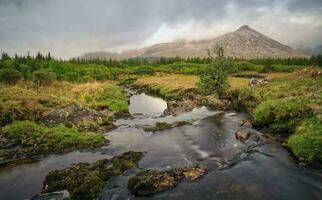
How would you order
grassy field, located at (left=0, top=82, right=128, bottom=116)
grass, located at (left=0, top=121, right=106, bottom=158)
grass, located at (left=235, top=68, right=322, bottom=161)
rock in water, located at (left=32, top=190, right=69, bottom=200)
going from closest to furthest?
1. rock in water, located at (left=32, top=190, right=69, bottom=200)
2. grass, located at (left=235, top=68, right=322, bottom=161)
3. grass, located at (left=0, top=121, right=106, bottom=158)
4. grassy field, located at (left=0, top=82, right=128, bottom=116)

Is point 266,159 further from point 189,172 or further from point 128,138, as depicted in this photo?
point 128,138

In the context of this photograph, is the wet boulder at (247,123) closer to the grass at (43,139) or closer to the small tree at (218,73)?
the grass at (43,139)

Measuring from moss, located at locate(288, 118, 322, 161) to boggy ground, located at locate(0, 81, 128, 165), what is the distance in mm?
18520

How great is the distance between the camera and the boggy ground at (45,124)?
27.6 metres

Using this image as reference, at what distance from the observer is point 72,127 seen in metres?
32.9

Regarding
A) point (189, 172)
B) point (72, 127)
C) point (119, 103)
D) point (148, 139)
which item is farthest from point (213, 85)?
point (189, 172)

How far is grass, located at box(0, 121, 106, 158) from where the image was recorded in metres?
27.1

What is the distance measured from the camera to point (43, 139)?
28.3 m

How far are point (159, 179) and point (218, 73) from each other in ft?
117

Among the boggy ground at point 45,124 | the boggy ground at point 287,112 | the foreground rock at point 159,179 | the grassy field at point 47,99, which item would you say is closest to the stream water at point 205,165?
the foreground rock at point 159,179

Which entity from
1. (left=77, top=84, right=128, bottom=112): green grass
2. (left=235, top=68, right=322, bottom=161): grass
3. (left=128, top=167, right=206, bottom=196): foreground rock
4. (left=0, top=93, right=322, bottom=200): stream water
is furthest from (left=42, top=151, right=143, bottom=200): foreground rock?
(left=77, top=84, right=128, bottom=112): green grass

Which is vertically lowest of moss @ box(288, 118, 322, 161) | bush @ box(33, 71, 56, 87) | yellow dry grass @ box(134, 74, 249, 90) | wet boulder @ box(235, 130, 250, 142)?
wet boulder @ box(235, 130, 250, 142)

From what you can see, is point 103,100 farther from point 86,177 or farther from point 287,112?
point 86,177

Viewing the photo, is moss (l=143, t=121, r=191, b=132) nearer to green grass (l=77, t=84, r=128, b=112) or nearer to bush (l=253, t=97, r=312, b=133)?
bush (l=253, t=97, r=312, b=133)
